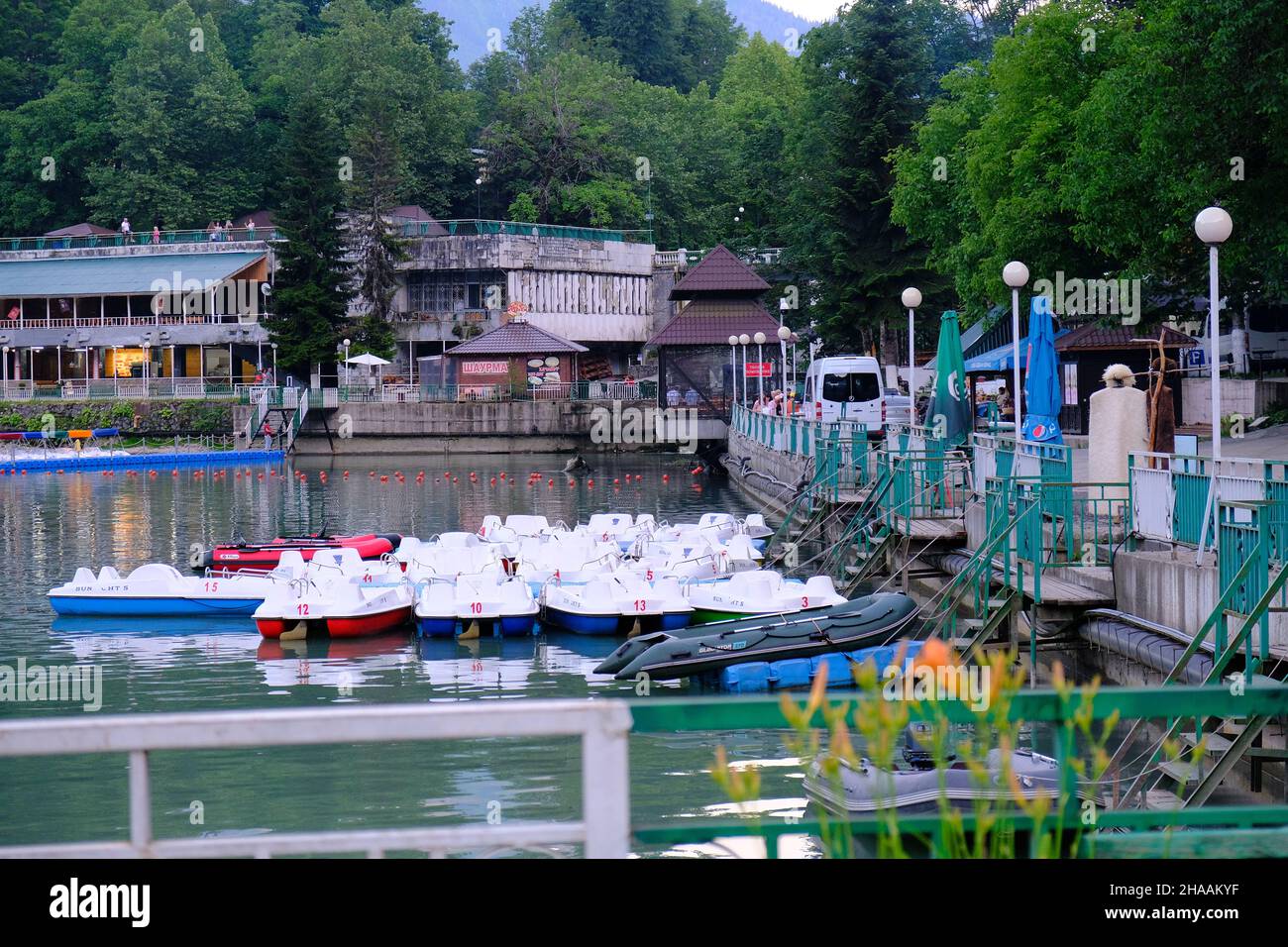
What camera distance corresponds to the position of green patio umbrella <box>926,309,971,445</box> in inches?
1209

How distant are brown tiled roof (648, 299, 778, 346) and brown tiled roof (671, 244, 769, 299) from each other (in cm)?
52

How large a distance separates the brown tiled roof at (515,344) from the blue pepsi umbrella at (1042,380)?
174 feet

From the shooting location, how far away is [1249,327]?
54250 mm

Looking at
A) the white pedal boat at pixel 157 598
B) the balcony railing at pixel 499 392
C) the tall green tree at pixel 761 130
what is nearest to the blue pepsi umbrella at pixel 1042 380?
the white pedal boat at pixel 157 598

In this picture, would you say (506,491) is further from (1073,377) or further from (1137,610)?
(1137,610)

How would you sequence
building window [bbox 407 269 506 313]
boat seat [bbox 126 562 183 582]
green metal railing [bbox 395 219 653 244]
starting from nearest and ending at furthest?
1. boat seat [bbox 126 562 183 582]
2. green metal railing [bbox 395 219 653 244]
3. building window [bbox 407 269 506 313]

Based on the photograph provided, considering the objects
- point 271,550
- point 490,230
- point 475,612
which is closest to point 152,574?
point 271,550

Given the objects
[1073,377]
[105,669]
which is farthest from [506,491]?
[105,669]

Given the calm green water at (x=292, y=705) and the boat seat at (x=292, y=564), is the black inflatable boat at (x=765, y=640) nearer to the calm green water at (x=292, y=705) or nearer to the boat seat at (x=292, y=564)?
the calm green water at (x=292, y=705)

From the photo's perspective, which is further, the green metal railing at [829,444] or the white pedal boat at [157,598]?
the green metal railing at [829,444]

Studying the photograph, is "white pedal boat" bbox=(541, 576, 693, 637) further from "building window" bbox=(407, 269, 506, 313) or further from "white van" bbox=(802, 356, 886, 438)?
"building window" bbox=(407, 269, 506, 313)

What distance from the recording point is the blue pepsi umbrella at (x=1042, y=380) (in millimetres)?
23000

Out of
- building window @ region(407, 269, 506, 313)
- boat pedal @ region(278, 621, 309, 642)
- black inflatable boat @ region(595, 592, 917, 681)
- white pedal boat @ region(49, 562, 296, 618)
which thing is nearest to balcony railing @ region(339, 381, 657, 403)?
building window @ region(407, 269, 506, 313)
